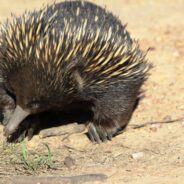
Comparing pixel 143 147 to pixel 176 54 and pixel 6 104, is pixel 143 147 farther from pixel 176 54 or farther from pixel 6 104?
pixel 176 54

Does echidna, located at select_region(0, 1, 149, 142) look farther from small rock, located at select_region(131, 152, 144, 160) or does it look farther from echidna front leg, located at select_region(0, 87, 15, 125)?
small rock, located at select_region(131, 152, 144, 160)

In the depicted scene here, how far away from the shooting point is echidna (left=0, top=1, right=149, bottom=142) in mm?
4828

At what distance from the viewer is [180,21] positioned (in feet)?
27.5

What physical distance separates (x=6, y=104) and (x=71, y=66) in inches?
33.3

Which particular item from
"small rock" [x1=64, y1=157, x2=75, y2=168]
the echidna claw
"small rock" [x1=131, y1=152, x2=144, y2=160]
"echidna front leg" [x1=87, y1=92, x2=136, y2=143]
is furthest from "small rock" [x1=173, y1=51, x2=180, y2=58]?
"small rock" [x1=64, y1=157, x2=75, y2=168]

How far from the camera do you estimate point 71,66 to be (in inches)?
192

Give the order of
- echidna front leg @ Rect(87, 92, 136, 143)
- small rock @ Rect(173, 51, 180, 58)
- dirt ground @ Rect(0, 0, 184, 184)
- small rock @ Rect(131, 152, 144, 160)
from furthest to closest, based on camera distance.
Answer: small rock @ Rect(173, 51, 180, 58)
echidna front leg @ Rect(87, 92, 136, 143)
small rock @ Rect(131, 152, 144, 160)
dirt ground @ Rect(0, 0, 184, 184)

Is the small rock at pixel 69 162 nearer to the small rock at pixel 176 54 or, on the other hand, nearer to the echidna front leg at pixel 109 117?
the echidna front leg at pixel 109 117

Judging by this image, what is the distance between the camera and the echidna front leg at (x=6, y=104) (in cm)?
533

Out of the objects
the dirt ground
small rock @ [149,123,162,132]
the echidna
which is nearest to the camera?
the dirt ground

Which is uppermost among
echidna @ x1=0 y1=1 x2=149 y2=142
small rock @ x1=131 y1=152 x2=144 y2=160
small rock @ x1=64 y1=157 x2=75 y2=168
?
echidna @ x1=0 y1=1 x2=149 y2=142

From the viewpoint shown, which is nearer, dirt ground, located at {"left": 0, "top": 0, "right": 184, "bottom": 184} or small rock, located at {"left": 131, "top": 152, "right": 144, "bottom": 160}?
dirt ground, located at {"left": 0, "top": 0, "right": 184, "bottom": 184}

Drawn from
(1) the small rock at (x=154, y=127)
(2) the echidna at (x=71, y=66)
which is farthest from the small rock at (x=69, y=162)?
(1) the small rock at (x=154, y=127)

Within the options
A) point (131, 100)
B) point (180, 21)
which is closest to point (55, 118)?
point (131, 100)
